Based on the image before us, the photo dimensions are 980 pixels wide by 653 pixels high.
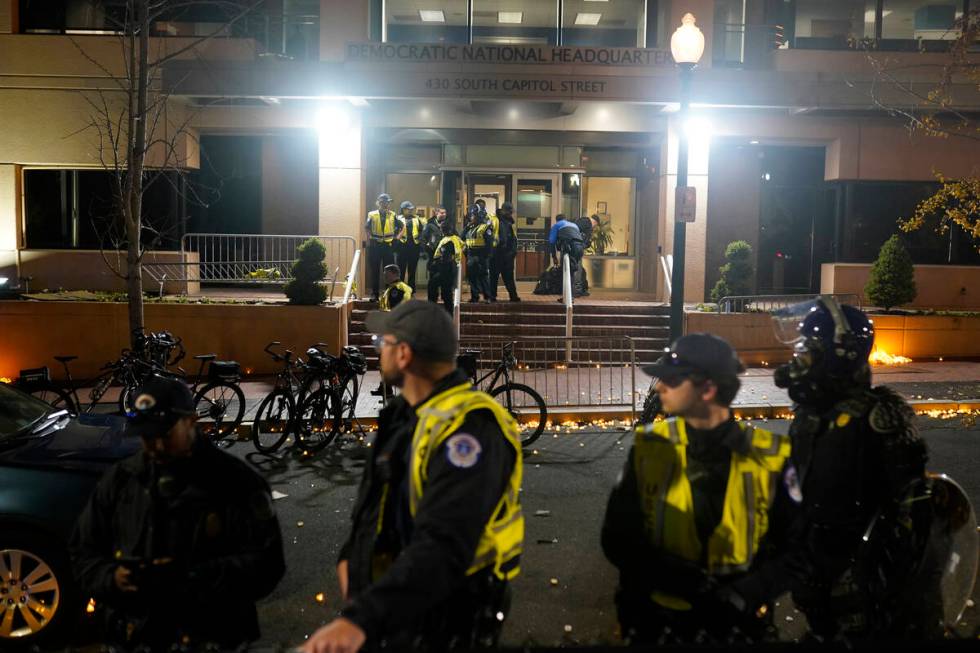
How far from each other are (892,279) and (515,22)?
9.78 metres

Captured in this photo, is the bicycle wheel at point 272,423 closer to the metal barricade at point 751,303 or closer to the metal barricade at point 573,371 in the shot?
the metal barricade at point 573,371

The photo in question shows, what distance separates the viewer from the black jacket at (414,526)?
262 cm

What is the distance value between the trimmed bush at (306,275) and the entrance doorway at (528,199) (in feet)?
20.8

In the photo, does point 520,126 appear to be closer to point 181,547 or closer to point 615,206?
point 615,206

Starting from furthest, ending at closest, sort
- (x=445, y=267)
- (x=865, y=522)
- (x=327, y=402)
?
(x=445, y=267), (x=327, y=402), (x=865, y=522)

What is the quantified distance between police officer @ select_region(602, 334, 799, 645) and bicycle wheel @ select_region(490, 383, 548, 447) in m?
7.70

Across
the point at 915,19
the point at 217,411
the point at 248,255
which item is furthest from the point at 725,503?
the point at 915,19

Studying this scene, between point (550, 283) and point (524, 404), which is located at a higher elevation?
point (550, 283)

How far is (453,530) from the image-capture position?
9.02 feet

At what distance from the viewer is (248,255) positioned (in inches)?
781

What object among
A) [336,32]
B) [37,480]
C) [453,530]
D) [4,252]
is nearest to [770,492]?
[453,530]

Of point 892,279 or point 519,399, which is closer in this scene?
point 519,399

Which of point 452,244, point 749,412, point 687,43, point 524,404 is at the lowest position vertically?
point 749,412

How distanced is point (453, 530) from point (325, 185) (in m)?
18.1
